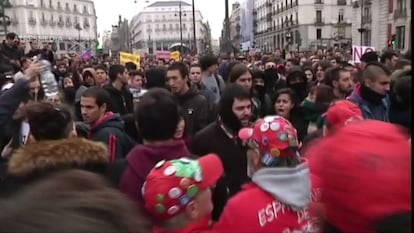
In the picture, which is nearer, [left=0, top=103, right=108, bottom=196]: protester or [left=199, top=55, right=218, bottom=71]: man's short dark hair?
[left=0, top=103, right=108, bottom=196]: protester

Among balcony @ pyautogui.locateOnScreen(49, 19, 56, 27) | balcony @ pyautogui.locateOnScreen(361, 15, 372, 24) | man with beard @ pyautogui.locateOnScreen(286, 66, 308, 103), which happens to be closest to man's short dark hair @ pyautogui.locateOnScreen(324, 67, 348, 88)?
man with beard @ pyautogui.locateOnScreen(286, 66, 308, 103)

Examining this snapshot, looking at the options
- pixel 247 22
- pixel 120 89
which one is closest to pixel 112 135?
pixel 120 89

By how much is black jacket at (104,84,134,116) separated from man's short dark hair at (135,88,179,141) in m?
3.41

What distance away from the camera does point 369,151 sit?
4.42ft

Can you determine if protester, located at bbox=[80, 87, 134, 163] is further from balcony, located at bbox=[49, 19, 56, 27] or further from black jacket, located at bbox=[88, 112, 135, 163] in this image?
balcony, located at bbox=[49, 19, 56, 27]

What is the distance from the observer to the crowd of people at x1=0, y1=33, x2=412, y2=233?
109 cm

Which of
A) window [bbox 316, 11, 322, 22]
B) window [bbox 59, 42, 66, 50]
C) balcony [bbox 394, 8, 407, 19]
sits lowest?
window [bbox 59, 42, 66, 50]

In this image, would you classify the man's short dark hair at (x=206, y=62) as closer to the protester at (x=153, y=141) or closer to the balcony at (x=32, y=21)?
the protester at (x=153, y=141)

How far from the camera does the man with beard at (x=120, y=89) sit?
6.62m

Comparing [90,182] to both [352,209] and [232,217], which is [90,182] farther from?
[232,217]

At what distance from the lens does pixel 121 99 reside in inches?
264

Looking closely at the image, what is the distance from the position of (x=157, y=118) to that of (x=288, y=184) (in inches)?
35.1

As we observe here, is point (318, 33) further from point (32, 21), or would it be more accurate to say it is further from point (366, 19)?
point (32, 21)

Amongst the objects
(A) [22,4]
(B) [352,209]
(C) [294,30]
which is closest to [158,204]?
(B) [352,209]
